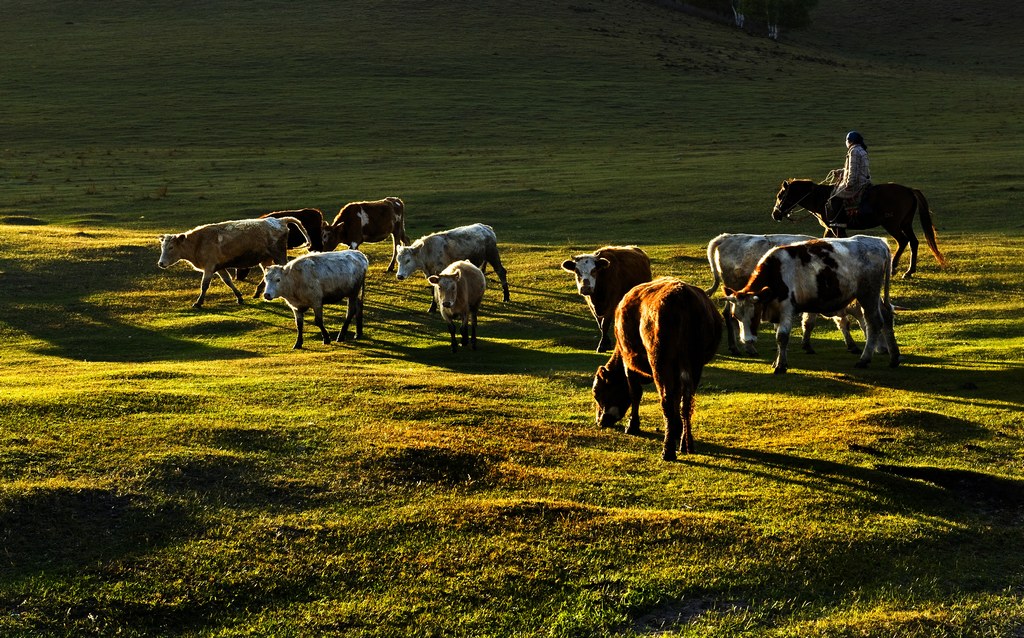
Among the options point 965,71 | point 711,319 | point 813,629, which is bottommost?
point 813,629

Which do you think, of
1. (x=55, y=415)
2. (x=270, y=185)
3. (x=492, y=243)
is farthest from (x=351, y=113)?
(x=55, y=415)

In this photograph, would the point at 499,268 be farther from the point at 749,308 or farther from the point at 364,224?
the point at 749,308

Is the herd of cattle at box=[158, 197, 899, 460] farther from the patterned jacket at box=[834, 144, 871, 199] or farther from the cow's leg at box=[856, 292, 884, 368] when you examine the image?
the patterned jacket at box=[834, 144, 871, 199]

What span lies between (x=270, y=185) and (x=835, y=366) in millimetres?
30971

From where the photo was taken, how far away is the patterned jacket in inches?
940

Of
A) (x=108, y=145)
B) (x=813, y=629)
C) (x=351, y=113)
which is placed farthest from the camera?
(x=351, y=113)

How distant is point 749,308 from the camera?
15219 millimetres

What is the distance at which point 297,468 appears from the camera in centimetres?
1093

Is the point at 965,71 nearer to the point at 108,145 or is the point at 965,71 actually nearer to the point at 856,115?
the point at 856,115

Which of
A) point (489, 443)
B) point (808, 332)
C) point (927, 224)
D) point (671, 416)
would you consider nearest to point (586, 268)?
point (808, 332)

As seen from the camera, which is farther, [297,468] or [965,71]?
[965,71]

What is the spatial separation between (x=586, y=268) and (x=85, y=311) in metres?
11.1

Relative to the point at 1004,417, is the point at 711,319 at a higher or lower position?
higher

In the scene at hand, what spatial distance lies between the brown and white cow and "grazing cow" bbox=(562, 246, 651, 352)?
5.74 m
